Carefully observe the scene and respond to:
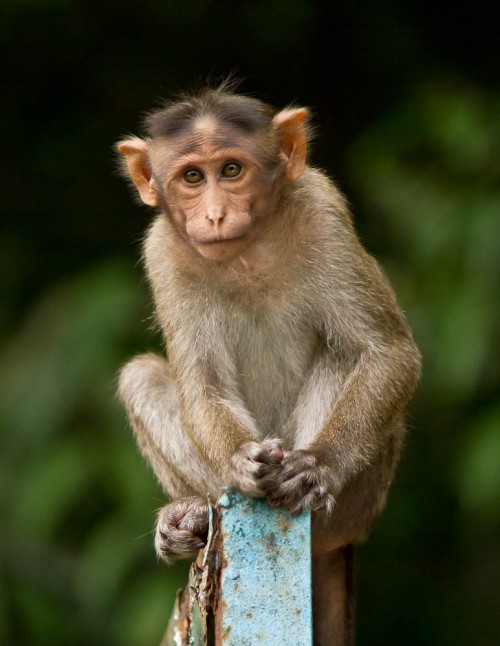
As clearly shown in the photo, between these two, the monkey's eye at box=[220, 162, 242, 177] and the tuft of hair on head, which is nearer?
the monkey's eye at box=[220, 162, 242, 177]

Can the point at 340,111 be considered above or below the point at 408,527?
above

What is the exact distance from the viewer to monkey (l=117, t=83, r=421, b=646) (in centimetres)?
650

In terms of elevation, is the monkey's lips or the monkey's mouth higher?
the monkey's mouth

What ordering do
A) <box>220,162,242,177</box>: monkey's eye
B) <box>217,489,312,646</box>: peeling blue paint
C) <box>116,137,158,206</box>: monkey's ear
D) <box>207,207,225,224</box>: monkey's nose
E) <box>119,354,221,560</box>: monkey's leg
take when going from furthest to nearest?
1. <box>116,137,158,206</box>: monkey's ear
2. <box>119,354,221,560</box>: monkey's leg
3. <box>220,162,242,177</box>: monkey's eye
4. <box>207,207,225,224</box>: monkey's nose
5. <box>217,489,312,646</box>: peeling blue paint

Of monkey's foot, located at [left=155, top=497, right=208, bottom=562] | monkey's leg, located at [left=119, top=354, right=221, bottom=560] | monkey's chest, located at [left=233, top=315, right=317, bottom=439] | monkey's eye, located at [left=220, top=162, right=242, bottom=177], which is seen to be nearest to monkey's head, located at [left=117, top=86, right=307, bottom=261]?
monkey's eye, located at [left=220, top=162, right=242, bottom=177]

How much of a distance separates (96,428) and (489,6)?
460cm

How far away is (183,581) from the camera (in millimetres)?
9094

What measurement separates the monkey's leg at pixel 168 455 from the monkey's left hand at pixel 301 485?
3.12 ft

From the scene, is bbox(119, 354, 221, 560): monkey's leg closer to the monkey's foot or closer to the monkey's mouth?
the monkey's foot

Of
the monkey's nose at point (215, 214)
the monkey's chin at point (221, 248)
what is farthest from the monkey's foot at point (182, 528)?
the monkey's nose at point (215, 214)

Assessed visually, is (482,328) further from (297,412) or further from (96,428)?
(96,428)

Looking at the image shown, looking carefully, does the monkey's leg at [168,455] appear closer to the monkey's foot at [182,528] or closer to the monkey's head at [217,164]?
the monkey's foot at [182,528]

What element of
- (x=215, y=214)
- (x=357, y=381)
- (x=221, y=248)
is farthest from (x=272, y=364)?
(x=215, y=214)

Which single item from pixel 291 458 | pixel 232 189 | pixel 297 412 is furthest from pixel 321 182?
pixel 291 458
